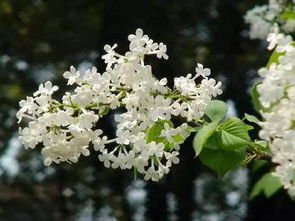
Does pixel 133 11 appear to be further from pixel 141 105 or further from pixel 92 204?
pixel 141 105

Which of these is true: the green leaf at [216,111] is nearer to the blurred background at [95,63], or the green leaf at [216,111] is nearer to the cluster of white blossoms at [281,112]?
the cluster of white blossoms at [281,112]

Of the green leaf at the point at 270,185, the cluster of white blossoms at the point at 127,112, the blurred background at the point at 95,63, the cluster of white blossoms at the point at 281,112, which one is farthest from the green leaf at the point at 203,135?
the blurred background at the point at 95,63

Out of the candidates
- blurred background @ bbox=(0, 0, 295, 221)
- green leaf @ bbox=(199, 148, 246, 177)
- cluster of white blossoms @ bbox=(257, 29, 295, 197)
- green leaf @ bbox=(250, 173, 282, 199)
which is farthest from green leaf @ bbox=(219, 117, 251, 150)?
blurred background @ bbox=(0, 0, 295, 221)

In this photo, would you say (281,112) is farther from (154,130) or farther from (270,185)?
(270,185)

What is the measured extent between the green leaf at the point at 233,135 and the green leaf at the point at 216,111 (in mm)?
23

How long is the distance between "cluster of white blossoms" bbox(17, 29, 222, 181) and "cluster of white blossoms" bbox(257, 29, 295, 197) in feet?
0.66

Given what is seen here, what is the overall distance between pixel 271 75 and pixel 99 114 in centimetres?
30

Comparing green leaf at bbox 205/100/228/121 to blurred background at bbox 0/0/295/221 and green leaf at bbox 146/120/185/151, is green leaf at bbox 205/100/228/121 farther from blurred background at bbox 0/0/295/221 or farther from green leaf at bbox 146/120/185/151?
blurred background at bbox 0/0/295/221

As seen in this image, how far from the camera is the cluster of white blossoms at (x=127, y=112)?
35.7 inches

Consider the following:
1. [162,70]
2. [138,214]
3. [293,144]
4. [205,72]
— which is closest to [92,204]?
[138,214]

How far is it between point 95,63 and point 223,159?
3.26 m

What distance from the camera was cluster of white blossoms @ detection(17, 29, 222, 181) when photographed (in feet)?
2.97

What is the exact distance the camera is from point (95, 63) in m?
A: 4.17

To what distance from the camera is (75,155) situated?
0.96 metres
